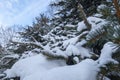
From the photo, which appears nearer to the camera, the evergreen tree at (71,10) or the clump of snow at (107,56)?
the clump of snow at (107,56)

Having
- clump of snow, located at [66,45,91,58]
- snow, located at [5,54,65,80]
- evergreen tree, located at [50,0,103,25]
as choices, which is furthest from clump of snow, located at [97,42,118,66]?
evergreen tree, located at [50,0,103,25]

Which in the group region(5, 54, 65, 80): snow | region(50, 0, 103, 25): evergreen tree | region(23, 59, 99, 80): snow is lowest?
region(23, 59, 99, 80): snow

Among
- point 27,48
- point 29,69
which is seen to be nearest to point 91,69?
point 29,69

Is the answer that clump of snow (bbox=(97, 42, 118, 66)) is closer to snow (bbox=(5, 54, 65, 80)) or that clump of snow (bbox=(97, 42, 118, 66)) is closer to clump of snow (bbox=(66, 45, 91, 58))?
clump of snow (bbox=(66, 45, 91, 58))

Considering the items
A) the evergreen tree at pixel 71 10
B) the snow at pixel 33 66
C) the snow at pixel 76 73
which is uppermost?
the evergreen tree at pixel 71 10

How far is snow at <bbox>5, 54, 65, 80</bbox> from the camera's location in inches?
84.7

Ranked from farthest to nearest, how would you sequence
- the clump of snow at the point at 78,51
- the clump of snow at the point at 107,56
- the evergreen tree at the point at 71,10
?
1. the evergreen tree at the point at 71,10
2. the clump of snow at the point at 78,51
3. the clump of snow at the point at 107,56

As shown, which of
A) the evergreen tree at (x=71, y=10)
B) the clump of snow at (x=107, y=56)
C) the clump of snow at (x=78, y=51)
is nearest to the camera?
the clump of snow at (x=107, y=56)

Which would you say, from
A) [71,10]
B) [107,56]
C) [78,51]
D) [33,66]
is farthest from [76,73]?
[71,10]

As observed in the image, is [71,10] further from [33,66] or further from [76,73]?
[76,73]

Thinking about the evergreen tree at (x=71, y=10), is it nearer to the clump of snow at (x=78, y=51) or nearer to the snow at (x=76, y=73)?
the clump of snow at (x=78, y=51)

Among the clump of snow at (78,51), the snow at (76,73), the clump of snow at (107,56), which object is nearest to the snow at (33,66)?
the clump of snow at (78,51)

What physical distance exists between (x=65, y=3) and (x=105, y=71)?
5447mm

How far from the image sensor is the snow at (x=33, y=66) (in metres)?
2.15
